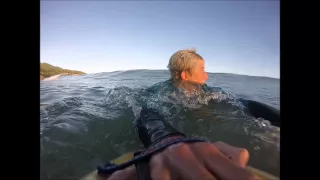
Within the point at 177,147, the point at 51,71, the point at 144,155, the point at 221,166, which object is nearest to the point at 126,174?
the point at 144,155

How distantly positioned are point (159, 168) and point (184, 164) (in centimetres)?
10

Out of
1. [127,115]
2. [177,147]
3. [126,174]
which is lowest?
→ [126,174]

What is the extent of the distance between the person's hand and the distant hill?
506 mm

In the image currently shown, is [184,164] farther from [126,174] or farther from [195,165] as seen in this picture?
[126,174]

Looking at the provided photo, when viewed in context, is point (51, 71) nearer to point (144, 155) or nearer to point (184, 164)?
point (144, 155)

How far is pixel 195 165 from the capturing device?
1.33 meters

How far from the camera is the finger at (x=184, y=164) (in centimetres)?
131

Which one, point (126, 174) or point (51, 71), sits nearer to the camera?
point (126, 174)

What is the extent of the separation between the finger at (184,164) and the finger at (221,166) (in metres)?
0.03

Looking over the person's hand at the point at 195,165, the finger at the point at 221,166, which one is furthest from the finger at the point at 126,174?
the finger at the point at 221,166

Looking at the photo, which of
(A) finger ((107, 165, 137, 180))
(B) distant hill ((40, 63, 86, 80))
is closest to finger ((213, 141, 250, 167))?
(A) finger ((107, 165, 137, 180))

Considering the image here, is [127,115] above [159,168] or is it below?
above
